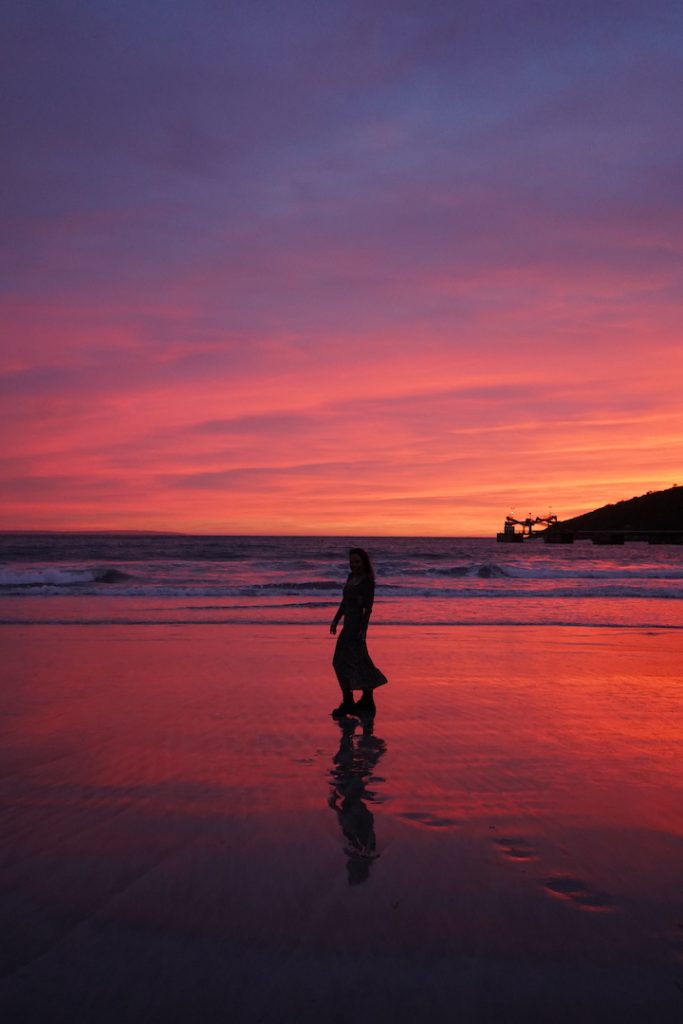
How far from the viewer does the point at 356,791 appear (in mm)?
6086

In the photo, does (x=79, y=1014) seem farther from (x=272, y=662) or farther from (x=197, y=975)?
(x=272, y=662)

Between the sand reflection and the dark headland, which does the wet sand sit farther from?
the dark headland

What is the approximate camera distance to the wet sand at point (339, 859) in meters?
3.38

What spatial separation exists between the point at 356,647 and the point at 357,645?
0.03m

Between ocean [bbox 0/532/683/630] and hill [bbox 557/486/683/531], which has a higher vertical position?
hill [bbox 557/486/683/531]

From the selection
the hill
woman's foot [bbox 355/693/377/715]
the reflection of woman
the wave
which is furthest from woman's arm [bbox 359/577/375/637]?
the hill

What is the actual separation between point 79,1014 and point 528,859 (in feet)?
8.84

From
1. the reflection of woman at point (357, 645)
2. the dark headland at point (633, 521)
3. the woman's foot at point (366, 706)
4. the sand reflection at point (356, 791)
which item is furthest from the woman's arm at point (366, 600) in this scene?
the dark headland at point (633, 521)

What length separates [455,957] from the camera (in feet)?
11.9

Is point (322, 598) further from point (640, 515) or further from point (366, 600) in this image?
point (640, 515)

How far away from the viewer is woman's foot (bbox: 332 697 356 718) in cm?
884

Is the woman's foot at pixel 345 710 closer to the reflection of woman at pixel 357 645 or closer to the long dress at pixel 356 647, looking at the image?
the reflection of woman at pixel 357 645

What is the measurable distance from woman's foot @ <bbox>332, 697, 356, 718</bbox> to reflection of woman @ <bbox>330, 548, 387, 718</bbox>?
0.04 m

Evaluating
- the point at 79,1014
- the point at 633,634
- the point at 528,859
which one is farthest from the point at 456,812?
the point at 633,634
